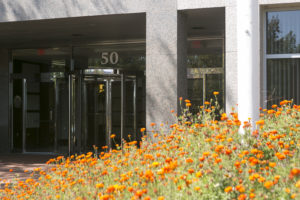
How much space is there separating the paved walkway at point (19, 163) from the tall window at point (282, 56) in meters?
5.05

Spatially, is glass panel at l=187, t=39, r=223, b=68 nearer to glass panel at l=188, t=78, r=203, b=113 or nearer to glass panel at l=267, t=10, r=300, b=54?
glass panel at l=188, t=78, r=203, b=113

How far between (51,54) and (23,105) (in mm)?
1925

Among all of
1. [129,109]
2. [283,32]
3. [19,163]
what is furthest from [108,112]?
[283,32]

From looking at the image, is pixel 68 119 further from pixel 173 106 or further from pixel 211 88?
pixel 173 106

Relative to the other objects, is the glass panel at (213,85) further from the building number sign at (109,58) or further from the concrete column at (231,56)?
the concrete column at (231,56)

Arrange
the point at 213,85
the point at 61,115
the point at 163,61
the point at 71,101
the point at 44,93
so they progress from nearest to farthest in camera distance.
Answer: the point at 163,61, the point at 213,85, the point at 71,101, the point at 61,115, the point at 44,93

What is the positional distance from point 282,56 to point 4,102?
9147 millimetres

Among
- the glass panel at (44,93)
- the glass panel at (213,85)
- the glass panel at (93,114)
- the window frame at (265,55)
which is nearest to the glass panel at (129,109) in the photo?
the glass panel at (93,114)

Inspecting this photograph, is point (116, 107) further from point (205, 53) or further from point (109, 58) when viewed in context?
point (205, 53)

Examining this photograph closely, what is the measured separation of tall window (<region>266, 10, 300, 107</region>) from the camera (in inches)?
302

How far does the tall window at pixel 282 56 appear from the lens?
7.67 metres

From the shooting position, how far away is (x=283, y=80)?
7730 mm

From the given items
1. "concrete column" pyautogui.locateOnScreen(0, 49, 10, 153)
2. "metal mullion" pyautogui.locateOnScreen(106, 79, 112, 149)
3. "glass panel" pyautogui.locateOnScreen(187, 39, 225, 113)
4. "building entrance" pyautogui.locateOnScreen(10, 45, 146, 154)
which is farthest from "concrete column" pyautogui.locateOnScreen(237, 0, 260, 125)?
"concrete column" pyautogui.locateOnScreen(0, 49, 10, 153)

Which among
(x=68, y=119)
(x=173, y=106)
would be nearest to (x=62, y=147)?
(x=68, y=119)
